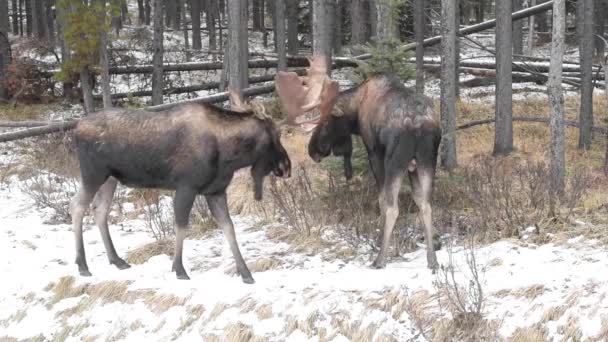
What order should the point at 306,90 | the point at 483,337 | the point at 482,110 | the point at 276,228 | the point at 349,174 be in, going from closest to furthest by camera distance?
the point at 483,337 < the point at 306,90 < the point at 349,174 < the point at 276,228 < the point at 482,110

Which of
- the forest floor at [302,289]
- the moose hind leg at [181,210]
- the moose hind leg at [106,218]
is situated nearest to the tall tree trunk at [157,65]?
the forest floor at [302,289]

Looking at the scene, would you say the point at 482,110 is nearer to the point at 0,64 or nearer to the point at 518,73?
the point at 518,73

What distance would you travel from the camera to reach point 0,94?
70.8 ft

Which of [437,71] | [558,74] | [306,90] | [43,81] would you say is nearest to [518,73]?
[437,71]

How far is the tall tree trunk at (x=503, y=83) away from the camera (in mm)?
14938

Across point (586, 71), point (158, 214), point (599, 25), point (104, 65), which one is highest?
point (599, 25)

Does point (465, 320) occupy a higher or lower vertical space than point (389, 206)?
lower

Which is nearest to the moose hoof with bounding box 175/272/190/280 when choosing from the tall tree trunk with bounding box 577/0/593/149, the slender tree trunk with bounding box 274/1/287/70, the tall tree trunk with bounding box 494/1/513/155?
the tall tree trunk with bounding box 494/1/513/155

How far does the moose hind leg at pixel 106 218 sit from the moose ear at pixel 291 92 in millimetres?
2234

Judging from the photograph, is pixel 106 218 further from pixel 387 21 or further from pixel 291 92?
pixel 387 21

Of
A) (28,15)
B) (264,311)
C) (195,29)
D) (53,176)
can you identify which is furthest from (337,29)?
(264,311)

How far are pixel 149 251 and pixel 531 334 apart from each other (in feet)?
15.6

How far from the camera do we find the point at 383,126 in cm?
733

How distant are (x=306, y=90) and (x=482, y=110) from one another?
13023mm
